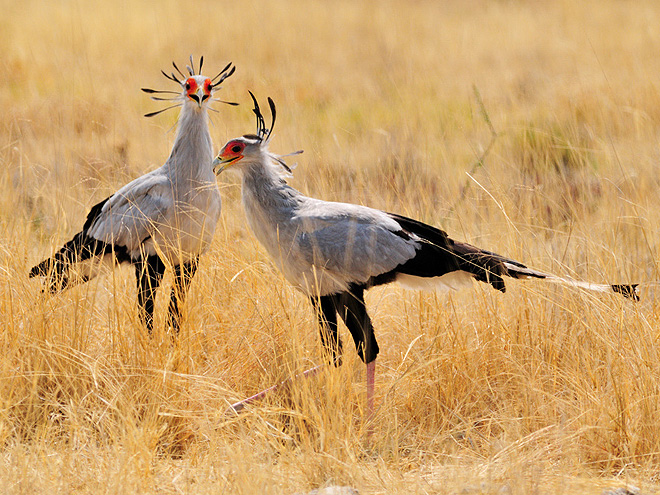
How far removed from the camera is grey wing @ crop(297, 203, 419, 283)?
370cm

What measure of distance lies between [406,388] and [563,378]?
2.35 feet

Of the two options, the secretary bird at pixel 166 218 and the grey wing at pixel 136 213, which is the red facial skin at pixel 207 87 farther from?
the grey wing at pixel 136 213

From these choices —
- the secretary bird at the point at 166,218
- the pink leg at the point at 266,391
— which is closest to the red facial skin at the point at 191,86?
the secretary bird at the point at 166,218

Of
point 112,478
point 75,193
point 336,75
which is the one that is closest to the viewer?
point 112,478

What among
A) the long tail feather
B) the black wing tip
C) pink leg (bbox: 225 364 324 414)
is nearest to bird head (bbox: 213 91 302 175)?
pink leg (bbox: 225 364 324 414)

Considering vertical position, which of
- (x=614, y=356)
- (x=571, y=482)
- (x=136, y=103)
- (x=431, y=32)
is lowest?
(x=571, y=482)

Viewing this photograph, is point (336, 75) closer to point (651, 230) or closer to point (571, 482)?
point (651, 230)

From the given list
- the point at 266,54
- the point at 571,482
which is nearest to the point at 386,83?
the point at 266,54

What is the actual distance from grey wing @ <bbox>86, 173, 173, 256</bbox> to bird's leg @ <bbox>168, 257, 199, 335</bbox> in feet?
0.87

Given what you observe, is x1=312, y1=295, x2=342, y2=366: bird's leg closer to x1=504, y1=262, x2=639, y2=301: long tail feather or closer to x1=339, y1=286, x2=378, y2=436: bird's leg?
x1=339, y1=286, x2=378, y2=436: bird's leg

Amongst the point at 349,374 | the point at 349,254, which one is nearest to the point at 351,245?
the point at 349,254

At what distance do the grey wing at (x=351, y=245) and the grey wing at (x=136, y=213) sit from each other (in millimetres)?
921

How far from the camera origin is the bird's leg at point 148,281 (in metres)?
4.11

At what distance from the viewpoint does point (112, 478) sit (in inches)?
113
